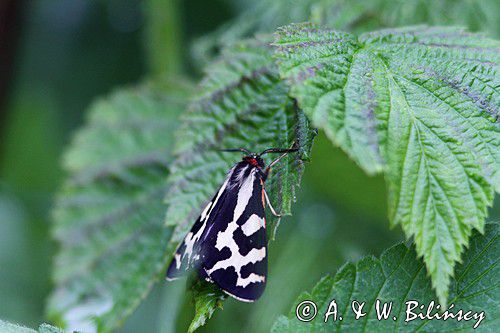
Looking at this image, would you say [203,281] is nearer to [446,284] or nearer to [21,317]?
[446,284]

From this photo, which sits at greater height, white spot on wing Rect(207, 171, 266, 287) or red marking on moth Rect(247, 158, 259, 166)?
red marking on moth Rect(247, 158, 259, 166)

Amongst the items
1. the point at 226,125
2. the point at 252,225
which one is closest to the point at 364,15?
the point at 226,125

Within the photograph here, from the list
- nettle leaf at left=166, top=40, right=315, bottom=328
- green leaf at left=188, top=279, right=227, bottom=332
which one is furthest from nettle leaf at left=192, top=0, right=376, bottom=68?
green leaf at left=188, top=279, right=227, bottom=332

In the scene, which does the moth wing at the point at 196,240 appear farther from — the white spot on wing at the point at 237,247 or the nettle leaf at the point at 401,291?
the nettle leaf at the point at 401,291

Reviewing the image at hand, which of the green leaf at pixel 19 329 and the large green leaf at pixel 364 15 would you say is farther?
the large green leaf at pixel 364 15

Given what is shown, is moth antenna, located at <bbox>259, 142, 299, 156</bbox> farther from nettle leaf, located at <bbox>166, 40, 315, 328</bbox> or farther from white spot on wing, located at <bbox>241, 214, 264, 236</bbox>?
white spot on wing, located at <bbox>241, 214, 264, 236</bbox>

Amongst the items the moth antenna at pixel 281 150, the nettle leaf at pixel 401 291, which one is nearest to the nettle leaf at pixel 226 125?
the moth antenna at pixel 281 150

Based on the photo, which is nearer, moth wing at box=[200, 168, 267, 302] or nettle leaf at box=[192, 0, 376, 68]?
moth wing at box=[200, 168, 267, 302]
